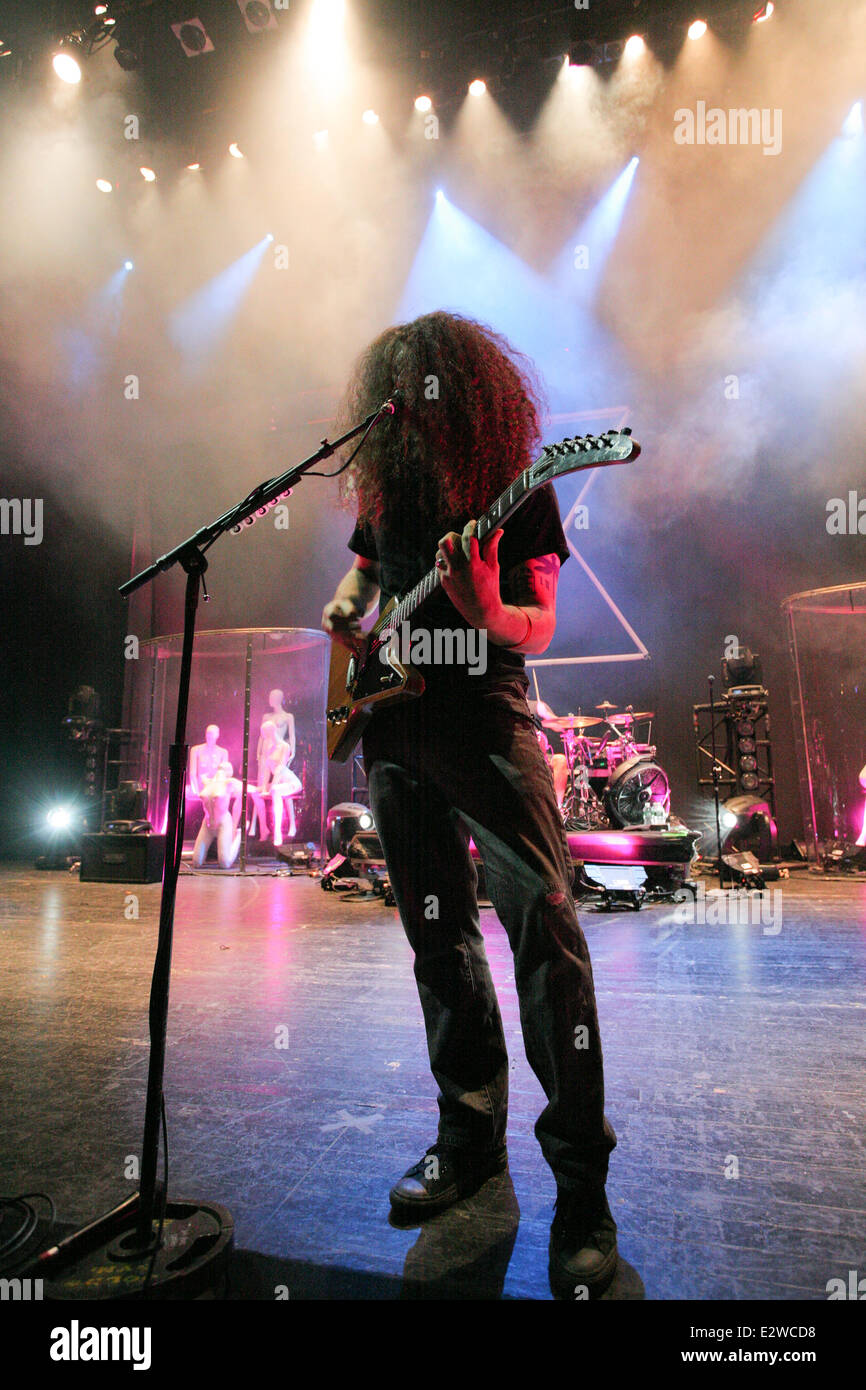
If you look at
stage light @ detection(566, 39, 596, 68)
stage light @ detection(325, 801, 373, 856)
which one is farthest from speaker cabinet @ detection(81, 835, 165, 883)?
stage light @ detection(566, 39, 596, 68)

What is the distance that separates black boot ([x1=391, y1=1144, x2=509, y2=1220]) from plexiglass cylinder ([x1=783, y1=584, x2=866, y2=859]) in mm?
7960

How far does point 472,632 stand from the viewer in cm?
160

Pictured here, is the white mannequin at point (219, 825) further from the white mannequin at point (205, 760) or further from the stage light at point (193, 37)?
the stage light at point (193, 37)

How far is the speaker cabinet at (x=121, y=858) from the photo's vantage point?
760 cm

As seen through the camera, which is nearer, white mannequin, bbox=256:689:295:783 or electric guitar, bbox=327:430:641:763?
electric guitar, bbox=327:430:641:763

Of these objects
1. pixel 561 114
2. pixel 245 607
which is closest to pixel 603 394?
pixel 561 114

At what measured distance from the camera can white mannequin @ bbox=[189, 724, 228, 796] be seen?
379 inches

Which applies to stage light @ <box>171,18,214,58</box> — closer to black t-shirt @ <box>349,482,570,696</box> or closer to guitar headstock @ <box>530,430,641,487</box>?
black t-shirt @ <box>349,482,570,696</box>

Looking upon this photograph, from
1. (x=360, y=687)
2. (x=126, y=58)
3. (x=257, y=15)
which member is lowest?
(x=360, y=687)

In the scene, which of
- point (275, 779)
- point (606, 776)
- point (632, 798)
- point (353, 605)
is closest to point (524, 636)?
point (353, 605)

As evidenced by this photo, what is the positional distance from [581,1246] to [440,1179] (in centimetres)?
35

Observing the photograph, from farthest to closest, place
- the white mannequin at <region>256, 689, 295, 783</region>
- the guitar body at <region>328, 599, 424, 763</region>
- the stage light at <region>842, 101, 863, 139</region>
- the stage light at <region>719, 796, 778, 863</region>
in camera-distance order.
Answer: the white mannequin at <region>256, 689, 295, 783</region> < the stage light at <region>842, 101, 863, 139</region> < the stage light at <region>719, 796, 778, 863</region> < the guitar body at <region>328, 599, 424, 763</region>

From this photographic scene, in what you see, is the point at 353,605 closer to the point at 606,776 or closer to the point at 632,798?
the point at 632,798

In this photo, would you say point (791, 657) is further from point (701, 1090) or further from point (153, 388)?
point (153, 388)
